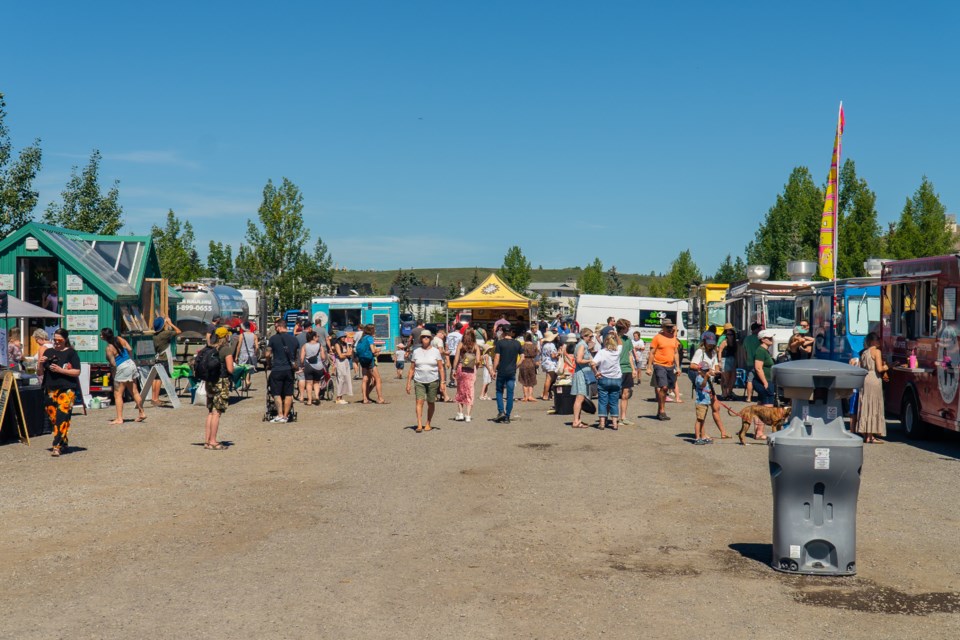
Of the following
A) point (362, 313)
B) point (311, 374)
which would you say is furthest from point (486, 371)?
point (362, 313)

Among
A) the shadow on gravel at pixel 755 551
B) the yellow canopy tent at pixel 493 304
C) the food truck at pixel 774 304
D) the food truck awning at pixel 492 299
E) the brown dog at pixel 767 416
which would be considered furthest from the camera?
the yellow canopy tent at pixel 493 304

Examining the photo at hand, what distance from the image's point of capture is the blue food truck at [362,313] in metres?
39.6

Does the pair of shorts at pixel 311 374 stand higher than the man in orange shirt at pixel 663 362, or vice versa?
the man in orange shirt at pixel 663 362

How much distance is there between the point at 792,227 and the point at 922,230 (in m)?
8.01

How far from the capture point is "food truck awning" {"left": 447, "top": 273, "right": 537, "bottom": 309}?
43781 mm

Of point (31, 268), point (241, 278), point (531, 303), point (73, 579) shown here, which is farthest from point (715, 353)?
point (241, 278)

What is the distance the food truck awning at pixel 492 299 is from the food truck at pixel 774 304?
1528 centimetres

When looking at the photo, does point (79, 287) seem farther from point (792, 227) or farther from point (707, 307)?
point (792, 227)

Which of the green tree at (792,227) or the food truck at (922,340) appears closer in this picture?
the food truck at (922,340)

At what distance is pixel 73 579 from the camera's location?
7371 millimetres

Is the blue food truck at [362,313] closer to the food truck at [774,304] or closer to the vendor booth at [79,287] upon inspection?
the food truck at [774,304]

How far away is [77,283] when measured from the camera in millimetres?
21391

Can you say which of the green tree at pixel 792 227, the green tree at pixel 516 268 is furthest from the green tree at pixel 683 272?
the green tree at pixel 792 227

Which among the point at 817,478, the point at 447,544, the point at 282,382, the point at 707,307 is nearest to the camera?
the point at 817,478
